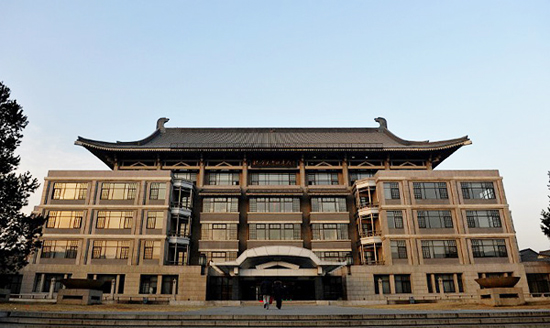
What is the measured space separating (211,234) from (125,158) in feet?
42.7

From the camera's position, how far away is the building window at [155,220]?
35250 mm

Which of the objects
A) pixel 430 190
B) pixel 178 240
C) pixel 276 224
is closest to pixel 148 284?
pixel 178 240

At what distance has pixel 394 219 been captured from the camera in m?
35.5

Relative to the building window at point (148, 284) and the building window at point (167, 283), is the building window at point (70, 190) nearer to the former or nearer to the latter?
the building window at point (148, 284)

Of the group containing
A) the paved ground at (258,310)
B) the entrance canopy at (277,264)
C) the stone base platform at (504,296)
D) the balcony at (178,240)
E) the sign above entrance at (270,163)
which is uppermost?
the sign above entrance at (270,163)

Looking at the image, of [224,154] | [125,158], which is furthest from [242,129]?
[125,158]

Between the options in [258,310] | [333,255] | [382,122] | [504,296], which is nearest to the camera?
[258,310]

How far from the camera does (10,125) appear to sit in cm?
2123

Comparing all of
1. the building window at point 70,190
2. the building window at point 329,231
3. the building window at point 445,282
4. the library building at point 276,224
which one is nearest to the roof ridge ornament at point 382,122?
the library building at point 276,224

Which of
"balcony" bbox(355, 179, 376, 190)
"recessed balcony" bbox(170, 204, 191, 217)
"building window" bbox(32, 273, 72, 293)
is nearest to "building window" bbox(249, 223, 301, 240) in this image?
"recessed balcony" bbox(170, 204, 191, 217)

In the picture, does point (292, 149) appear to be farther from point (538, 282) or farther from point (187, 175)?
point (538, 282)

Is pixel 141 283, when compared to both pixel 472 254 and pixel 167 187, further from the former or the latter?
pixel 472 254

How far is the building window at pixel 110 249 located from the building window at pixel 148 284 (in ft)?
8.92

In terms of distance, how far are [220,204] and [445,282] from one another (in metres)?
22.3
